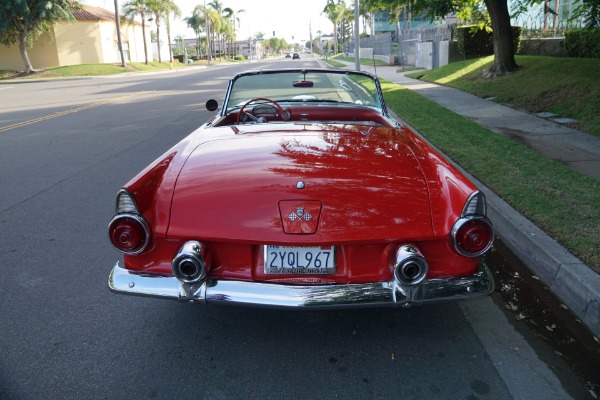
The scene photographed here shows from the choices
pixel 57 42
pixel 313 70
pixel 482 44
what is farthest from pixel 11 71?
pixel 313 70

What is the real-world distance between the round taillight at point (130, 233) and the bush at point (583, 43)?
51.2 ft

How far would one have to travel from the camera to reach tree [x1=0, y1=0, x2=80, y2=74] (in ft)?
118

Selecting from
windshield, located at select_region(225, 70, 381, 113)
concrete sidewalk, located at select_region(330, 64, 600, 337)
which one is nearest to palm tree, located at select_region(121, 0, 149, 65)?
concrete sidewalk, located at select_region(330, 64, 600, 337)

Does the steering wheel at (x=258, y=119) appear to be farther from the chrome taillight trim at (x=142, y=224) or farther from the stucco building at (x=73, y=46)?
the stucco building at (x=73, y=46)

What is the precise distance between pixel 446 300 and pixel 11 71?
152 ft

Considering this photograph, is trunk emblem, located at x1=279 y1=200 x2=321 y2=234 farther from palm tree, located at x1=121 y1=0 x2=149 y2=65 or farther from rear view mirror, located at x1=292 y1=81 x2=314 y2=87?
palm tree, located at x1=121 y1=0 x2=149 y2=65

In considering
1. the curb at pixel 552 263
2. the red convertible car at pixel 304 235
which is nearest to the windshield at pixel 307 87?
the curb at pixel 552 263

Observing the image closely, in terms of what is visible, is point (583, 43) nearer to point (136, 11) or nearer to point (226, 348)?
point (226, 348)

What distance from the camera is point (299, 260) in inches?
102

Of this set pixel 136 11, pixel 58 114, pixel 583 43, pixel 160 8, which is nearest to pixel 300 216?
pixel 58 114

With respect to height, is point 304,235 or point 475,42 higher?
point 475,42

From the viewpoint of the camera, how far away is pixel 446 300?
8.64 ft

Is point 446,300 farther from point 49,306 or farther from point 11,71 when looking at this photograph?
point 11,71

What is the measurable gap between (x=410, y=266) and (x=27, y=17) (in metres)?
41.6
